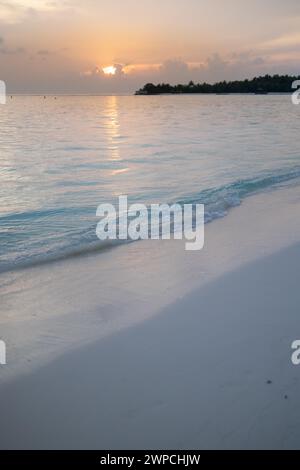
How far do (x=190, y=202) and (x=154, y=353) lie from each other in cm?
793

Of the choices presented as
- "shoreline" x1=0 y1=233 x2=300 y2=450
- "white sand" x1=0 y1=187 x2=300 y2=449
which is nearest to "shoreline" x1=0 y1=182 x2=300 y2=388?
"white sand" x1=0 y1=187 x2=300 y2=449

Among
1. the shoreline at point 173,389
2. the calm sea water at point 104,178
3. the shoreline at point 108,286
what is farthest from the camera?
the calm sea water at point 104,178

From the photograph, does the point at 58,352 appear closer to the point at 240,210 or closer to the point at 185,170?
the point at 240,210

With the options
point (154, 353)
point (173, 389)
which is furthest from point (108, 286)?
point (173, 389)

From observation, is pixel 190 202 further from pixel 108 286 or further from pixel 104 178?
pixel 108 286

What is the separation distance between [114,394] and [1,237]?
5.83 meters

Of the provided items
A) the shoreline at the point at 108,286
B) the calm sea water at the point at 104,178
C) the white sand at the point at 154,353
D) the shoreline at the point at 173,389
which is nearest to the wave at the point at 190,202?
the calm sea water at the point at 104,178

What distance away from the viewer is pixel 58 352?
4.26 m

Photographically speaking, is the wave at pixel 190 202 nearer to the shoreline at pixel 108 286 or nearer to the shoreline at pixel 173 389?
the shoreline at pixel 108 286

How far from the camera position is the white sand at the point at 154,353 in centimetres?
321

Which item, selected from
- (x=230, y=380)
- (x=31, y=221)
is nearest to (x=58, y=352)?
(x=230, y=380)

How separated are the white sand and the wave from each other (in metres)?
0.55

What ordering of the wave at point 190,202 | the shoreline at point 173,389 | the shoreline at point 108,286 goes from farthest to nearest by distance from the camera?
the wave at point 190,202 → the shoreline at point 108,286 → the shoreline at point 173,389

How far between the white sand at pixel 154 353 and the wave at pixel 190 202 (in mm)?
555
